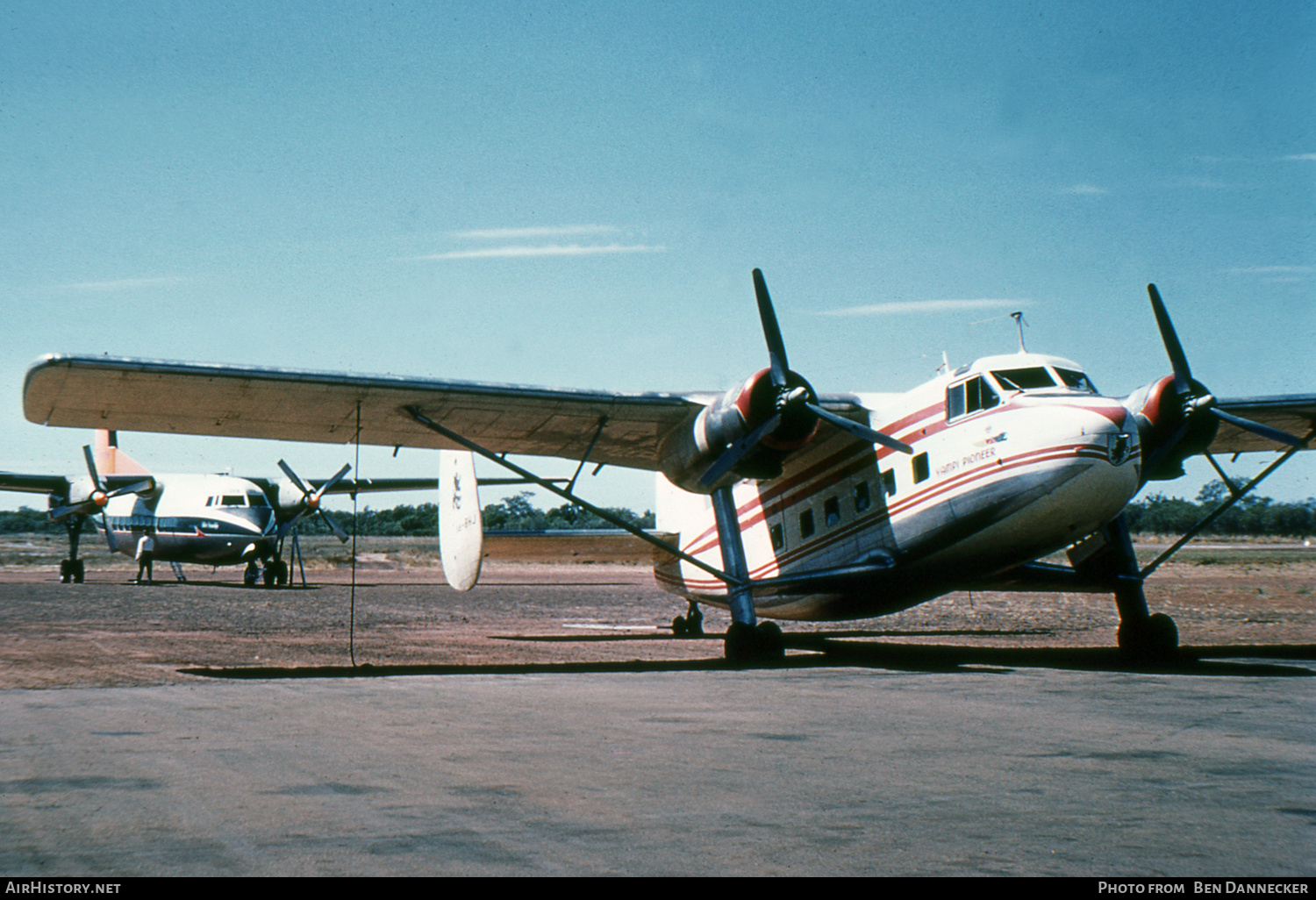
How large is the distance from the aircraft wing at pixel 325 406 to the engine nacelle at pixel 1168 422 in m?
6.12

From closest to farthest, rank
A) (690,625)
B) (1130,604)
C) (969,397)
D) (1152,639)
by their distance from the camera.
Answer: (969,397) < (1152,639) < (1130,604) < (690,625)

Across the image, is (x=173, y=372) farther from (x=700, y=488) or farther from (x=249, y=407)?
(x=700, y=488)

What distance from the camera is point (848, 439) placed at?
48.0ft

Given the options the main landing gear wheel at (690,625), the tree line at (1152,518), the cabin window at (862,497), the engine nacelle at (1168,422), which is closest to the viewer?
the engine nacelle at (1168,422)

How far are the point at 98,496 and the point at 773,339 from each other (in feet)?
125

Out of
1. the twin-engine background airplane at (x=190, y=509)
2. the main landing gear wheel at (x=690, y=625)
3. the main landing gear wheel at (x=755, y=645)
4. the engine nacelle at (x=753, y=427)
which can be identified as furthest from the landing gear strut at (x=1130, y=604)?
the twin-engine background airplane at (x=190, y=509)

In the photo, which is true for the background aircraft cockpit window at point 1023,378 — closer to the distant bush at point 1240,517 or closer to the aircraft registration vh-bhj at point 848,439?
the aircraft registration vh-bhj at point 848,439

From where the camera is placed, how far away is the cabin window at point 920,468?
13016 millimetres

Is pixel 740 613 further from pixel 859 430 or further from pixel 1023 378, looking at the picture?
pixel 1023 378

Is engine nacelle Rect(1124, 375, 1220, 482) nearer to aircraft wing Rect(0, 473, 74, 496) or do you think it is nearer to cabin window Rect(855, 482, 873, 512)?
cabin window Rect(855, 482, 873, 512)

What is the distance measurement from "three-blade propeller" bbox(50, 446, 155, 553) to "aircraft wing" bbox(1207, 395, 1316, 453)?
127ft

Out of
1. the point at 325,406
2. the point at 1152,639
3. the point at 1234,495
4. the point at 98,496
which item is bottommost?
the point at 1152,639

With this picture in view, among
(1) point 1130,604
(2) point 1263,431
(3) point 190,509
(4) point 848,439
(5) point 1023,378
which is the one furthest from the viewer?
(3) point 190,509

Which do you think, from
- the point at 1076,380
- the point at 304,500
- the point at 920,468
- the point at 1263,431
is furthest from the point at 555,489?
the point at 304,500
